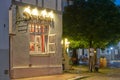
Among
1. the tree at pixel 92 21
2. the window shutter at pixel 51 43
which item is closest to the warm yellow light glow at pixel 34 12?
the window shutter at pixel 51 43

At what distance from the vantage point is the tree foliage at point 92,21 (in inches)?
1289

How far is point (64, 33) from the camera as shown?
114 ft

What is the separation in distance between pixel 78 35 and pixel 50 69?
20.4 ft

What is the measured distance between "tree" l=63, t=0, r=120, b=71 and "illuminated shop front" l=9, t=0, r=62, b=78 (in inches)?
157

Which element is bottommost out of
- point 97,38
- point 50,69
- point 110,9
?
point 50,69

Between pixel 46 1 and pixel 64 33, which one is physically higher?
pixel 46 1

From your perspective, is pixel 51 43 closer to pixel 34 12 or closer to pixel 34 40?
pixel 34 40

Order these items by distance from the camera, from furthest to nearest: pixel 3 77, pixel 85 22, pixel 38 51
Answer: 1. pixel 85 22
2. pixel 38 51
3. pixel 3 77

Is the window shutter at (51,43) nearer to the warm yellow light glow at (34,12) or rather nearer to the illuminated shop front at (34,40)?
the illuminated shop front at (34,40)

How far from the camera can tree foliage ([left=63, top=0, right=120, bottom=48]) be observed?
107 ft

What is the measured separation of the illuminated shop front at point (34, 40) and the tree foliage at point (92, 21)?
13.1 feet

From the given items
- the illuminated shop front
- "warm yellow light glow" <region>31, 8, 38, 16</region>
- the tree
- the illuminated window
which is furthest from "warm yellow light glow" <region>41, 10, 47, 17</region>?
the tree

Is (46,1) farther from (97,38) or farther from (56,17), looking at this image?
(97,38)

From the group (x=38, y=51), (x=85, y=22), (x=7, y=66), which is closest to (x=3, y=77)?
(x=7, y=66)
